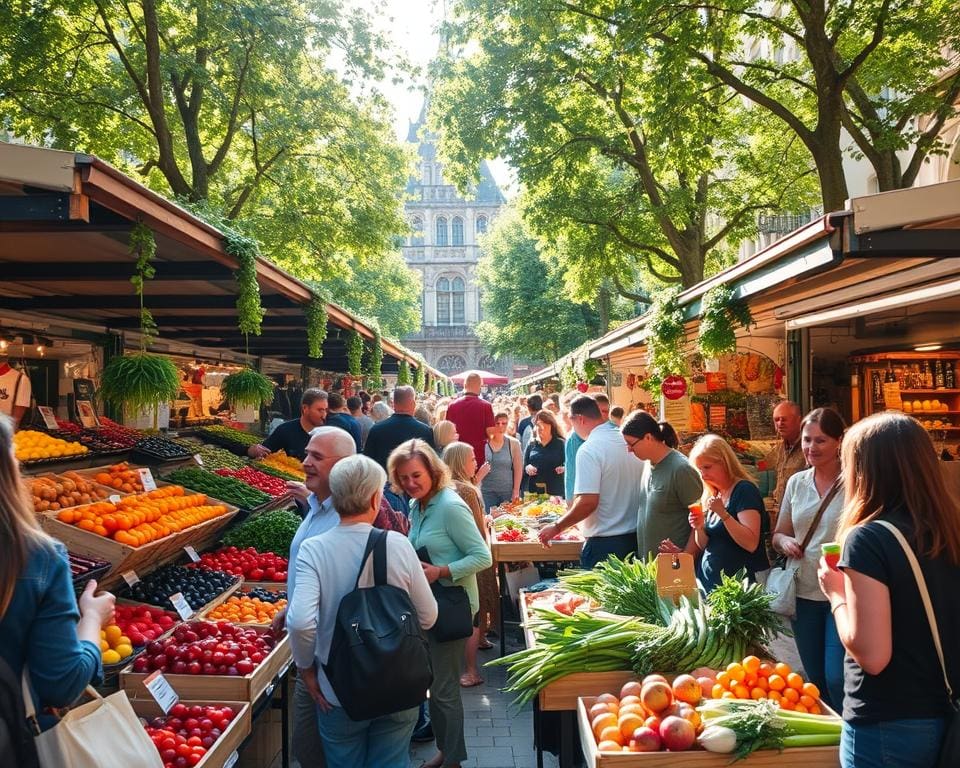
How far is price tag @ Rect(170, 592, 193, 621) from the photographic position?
15.1 feet

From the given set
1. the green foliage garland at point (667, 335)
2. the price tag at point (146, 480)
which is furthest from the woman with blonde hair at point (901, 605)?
the green foliage garland at point (667, 335)

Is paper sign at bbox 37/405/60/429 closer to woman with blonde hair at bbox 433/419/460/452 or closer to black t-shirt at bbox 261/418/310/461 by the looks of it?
black t-shirt at bbox 261/418/310/461

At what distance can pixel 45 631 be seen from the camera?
83.4 inches

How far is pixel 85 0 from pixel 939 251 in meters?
13.0

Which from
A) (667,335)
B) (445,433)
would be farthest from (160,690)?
(667,335)

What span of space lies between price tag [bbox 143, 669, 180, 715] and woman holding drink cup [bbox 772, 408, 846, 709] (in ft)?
9.78

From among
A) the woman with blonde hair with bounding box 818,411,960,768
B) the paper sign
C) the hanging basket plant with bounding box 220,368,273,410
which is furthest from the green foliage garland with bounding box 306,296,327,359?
the woman with blonde hair with bounding box 818,411,960,768

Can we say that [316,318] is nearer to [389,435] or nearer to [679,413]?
[389,435]

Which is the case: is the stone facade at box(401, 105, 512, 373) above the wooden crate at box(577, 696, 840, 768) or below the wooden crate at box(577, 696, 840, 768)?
above

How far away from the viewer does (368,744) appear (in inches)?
124

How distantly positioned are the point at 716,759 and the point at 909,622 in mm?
878

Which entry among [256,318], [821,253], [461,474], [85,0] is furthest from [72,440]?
[85,0]

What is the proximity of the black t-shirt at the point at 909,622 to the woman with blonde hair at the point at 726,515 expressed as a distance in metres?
1.90

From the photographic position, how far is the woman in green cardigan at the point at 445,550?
160 inches
